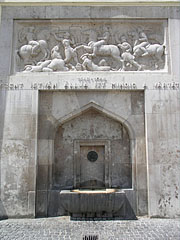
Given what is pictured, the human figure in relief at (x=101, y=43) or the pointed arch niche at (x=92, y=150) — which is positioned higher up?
the human figure in relief at (x=101, y=43)

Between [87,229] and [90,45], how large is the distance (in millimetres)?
5902

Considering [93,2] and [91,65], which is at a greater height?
[93,2]

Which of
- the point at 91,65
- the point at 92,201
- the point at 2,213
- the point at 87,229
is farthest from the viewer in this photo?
the point at 91,65

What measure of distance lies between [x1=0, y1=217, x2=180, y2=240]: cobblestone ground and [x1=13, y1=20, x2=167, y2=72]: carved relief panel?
4.89 m

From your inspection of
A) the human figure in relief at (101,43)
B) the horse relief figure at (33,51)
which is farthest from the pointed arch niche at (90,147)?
the human figure in relief at (101,43)

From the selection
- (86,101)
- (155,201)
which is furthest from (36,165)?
(155,201)

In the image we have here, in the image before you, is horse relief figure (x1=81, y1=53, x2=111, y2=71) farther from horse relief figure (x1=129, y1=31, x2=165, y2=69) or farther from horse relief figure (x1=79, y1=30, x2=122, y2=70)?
horse relief figure (x1=129, y1=31, x2=165, y2=69)

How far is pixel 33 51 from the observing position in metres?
7.86

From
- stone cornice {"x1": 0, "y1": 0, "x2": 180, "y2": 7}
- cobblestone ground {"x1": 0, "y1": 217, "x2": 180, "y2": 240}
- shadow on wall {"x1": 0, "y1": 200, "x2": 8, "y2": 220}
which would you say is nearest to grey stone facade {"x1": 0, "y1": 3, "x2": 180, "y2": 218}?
shadow on wall {"x1": 0, "y1": 200, "x2": 8, "y2": 220}

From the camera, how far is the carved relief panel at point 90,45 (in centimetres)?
784

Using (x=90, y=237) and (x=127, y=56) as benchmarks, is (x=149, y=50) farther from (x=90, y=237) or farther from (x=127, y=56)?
(x=90, y=237)

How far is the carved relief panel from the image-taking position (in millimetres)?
7844

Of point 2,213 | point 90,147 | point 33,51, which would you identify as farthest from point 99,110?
point 2,213

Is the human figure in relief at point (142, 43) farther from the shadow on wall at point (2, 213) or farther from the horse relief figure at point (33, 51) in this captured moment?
the shadow on wall at point (2, 213)
